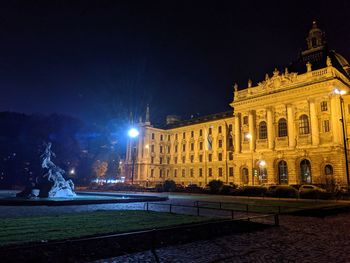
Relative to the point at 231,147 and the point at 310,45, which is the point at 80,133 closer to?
the point at 231,147

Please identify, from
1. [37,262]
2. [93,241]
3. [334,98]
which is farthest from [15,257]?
[334,98]

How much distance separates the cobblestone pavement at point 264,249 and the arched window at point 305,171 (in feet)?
135

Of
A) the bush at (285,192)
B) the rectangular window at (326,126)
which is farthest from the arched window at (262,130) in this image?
the bush at (285,192)

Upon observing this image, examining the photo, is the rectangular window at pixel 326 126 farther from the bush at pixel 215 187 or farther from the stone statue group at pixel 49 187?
the stone statue group at pixel 49 187

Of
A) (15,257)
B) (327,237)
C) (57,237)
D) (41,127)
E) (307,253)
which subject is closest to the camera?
(15,257)

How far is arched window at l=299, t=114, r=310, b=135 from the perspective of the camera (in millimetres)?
52409

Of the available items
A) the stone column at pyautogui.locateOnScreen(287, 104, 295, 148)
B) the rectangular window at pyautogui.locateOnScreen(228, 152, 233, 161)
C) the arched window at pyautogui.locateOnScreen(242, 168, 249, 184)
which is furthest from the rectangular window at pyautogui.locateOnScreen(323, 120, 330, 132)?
the rectangular window at pyautogui.locateOnScreen(228, 152, 233, 161)

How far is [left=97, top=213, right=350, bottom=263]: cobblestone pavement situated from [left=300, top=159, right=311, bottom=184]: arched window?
135 ft

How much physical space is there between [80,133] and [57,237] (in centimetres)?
5609

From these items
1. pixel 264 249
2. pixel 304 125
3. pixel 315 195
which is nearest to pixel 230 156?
pixel 304 125

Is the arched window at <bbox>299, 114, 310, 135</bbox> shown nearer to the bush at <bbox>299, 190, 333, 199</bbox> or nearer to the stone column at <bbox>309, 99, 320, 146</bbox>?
the stone column at <bbox>309, 99, 320, 146</bbox>

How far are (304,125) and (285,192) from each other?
20.3m

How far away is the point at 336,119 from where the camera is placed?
47.9 m

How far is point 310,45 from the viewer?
6347 cm
